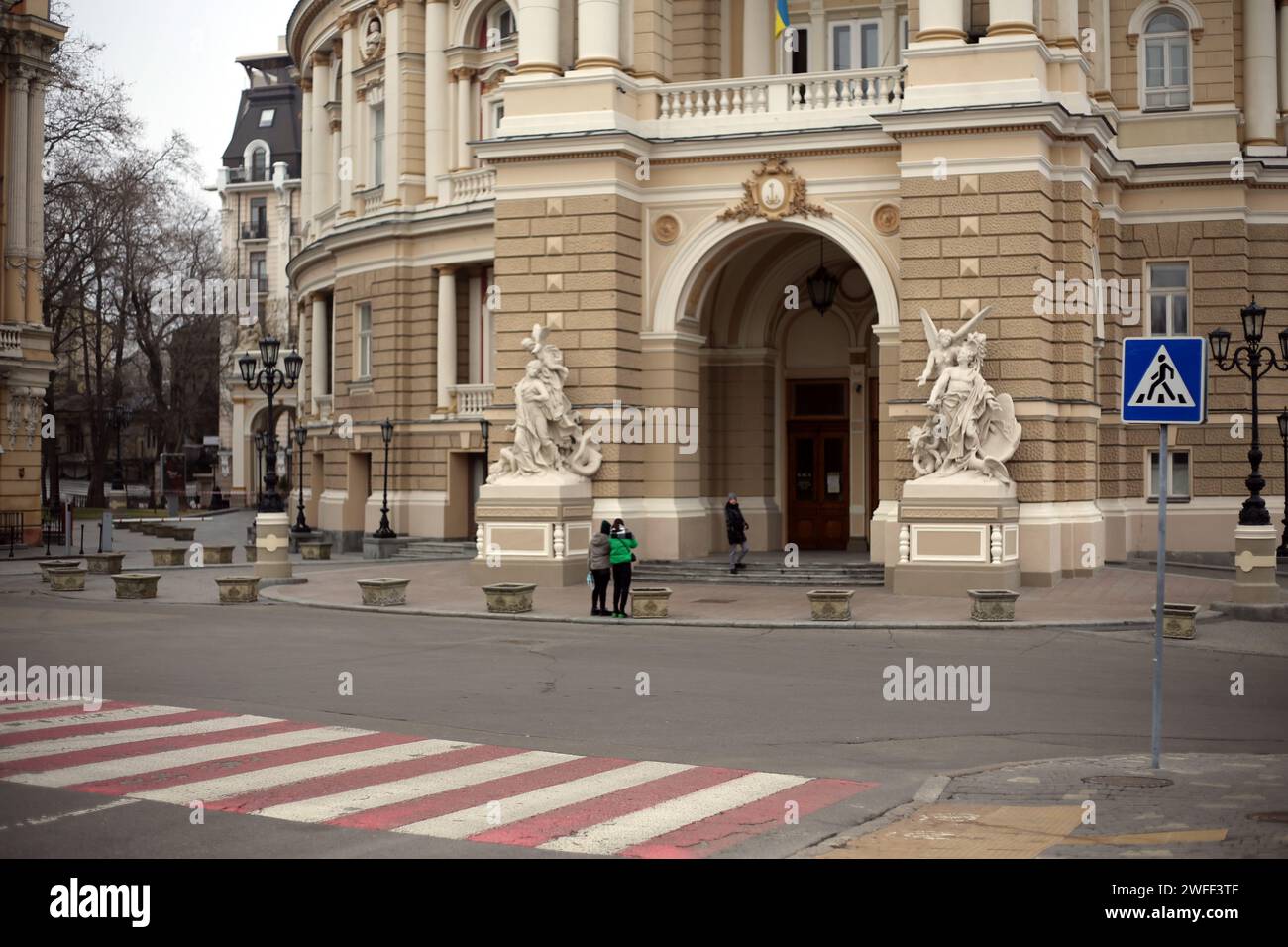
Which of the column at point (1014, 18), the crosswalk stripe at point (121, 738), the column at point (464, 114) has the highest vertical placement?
the column at point (464, 114)

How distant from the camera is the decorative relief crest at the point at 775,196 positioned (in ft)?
99.5

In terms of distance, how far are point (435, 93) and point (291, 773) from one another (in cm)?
3403

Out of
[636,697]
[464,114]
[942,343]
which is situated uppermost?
[464,114]

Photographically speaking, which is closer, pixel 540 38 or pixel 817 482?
pixel 540 38

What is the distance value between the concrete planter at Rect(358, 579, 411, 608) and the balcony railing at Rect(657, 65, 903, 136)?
11.2 m

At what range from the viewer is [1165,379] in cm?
1166

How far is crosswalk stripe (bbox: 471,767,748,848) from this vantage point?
9359mm

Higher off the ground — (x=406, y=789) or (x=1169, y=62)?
(x=1169, y=62)

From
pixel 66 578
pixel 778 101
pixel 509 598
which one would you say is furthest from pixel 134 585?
pixel 778 101

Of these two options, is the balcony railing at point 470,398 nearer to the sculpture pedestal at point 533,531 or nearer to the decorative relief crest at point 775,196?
the sculpture pedestal at point 533,531

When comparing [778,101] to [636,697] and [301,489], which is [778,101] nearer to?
[636,697]

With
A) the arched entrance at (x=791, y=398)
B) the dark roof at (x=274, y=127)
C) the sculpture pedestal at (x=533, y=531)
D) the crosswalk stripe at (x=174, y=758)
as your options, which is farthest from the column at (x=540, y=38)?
the dark roof at (x=274, y=127)

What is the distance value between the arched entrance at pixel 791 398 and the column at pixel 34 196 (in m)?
24.1
